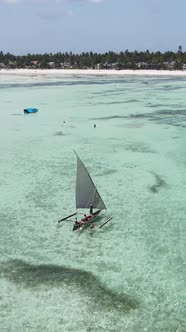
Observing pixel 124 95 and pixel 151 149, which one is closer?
pixel 151 149

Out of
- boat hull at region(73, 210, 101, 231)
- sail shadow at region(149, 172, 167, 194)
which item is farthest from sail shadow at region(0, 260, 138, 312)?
sail shadow at region(149, 172, 167, 194)

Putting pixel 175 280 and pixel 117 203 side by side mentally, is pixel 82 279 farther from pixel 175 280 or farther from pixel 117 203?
pixel 117 203

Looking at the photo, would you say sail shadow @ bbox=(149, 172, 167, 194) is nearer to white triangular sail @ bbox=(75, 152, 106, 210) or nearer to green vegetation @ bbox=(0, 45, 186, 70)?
white triangular sail @ bbox=(75, 152, 106, 210)

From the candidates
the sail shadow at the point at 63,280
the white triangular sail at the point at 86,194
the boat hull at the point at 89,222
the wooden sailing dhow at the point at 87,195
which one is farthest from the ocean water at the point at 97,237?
the white triangular sail at the point at 86,194

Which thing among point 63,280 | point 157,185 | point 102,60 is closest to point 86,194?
point 63,280

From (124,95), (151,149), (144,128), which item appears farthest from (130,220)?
(124,95)

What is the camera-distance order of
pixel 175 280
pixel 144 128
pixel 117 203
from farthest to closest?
pixel 144 128 < pixel 117 203 < pixel 175 280

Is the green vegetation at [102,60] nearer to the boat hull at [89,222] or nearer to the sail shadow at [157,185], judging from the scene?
the sail shadow at [157,185]

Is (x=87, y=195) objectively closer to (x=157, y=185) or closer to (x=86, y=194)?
(x=86, y=194)
